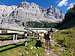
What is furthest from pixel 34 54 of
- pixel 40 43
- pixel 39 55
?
pixel 40 43

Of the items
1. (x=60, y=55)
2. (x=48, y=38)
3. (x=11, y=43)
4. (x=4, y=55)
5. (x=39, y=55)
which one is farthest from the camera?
(x=48, y=38)

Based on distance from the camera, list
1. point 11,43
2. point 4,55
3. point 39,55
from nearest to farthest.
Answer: point 4,55 → point 39,55 → point 11,43

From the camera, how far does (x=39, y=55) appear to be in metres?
15.6

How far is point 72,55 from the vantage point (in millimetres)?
17125

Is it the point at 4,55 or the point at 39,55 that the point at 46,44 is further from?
the point at 4,55

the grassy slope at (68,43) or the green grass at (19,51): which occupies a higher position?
the green grass at (19,51)

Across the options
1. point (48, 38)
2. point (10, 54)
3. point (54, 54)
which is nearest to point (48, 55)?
point (54, 54)

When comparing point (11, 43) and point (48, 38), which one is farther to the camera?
point (48, 38)

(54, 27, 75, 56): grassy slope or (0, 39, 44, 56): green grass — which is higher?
(0, 39, 44, 56): green grass

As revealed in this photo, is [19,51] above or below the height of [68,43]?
above

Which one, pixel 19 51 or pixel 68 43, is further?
pixel 68 43

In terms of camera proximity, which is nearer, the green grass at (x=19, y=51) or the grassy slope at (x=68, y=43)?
the green grass at (x=19, y=51)

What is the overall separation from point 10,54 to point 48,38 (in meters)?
6.94

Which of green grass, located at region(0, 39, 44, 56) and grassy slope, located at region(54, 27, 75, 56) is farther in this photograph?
grassy slope, located at region(54, 27, 75, 56)
